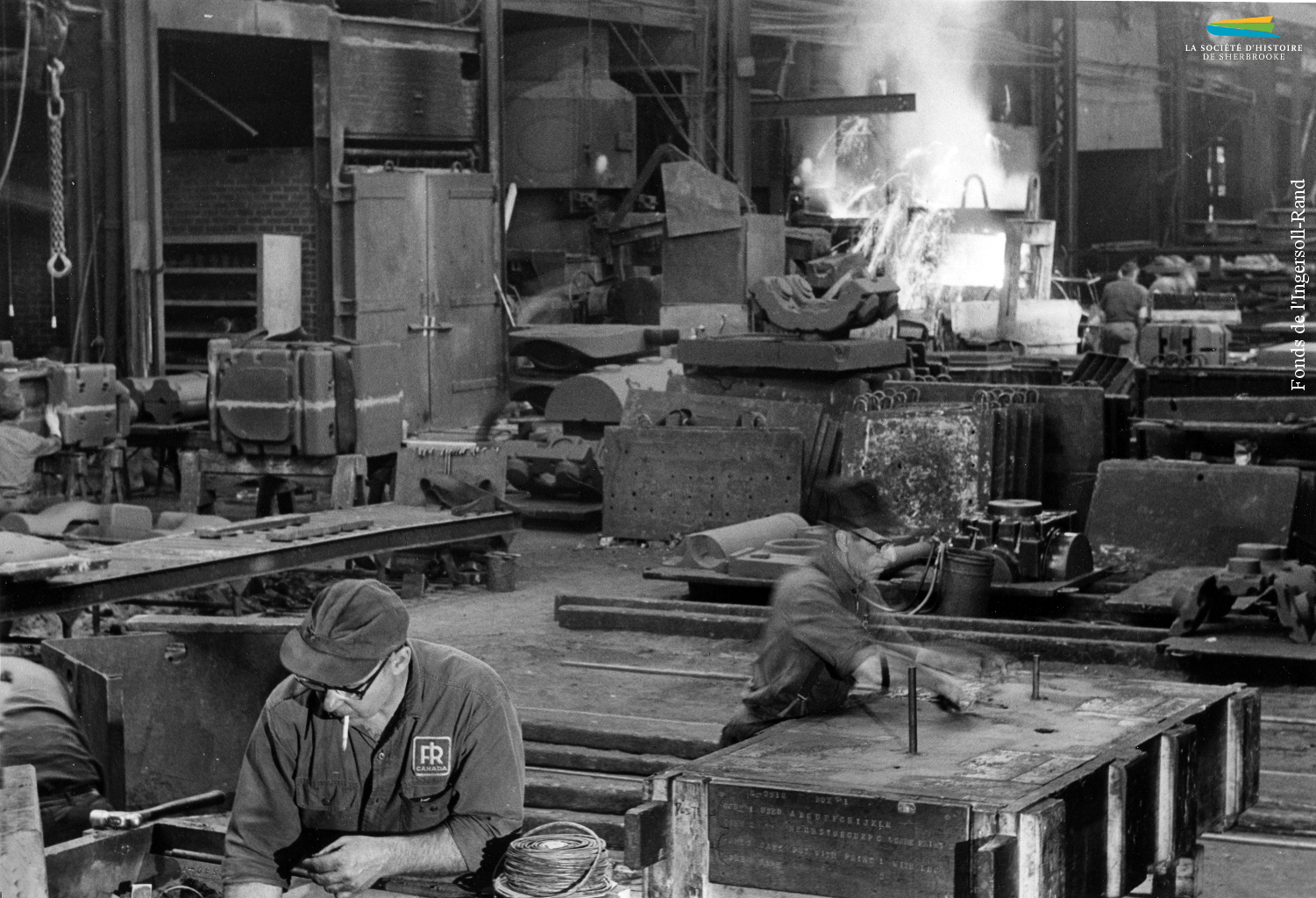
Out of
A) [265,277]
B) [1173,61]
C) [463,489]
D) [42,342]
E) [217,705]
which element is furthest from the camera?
[1173,61]

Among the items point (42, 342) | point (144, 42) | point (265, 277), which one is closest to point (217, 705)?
point (265, 277)

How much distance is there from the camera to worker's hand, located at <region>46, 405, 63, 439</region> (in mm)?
10766

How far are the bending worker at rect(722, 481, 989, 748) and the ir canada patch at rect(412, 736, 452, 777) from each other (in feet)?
4.61

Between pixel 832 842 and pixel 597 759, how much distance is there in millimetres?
2599

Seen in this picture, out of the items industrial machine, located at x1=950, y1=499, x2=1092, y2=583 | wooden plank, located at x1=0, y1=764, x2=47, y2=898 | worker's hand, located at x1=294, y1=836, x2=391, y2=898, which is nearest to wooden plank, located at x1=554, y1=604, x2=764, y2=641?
industrial machine, located at x1=950, y1=499, x2=1092, y2=583

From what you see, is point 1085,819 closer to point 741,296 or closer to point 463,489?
point 463,489

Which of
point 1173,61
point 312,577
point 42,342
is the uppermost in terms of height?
point 1173,61

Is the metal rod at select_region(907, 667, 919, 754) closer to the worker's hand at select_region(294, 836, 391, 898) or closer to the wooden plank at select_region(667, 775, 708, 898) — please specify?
the wooden plank at select_region(667, 775, 708, 898)

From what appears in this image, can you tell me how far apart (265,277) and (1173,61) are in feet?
67.8

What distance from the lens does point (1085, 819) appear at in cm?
402

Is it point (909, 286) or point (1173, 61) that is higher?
point (1173, 61)

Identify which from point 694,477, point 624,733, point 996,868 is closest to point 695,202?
point 694,477

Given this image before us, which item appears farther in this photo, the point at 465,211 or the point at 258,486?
the point at 465,211

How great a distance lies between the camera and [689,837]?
410 centimetres
